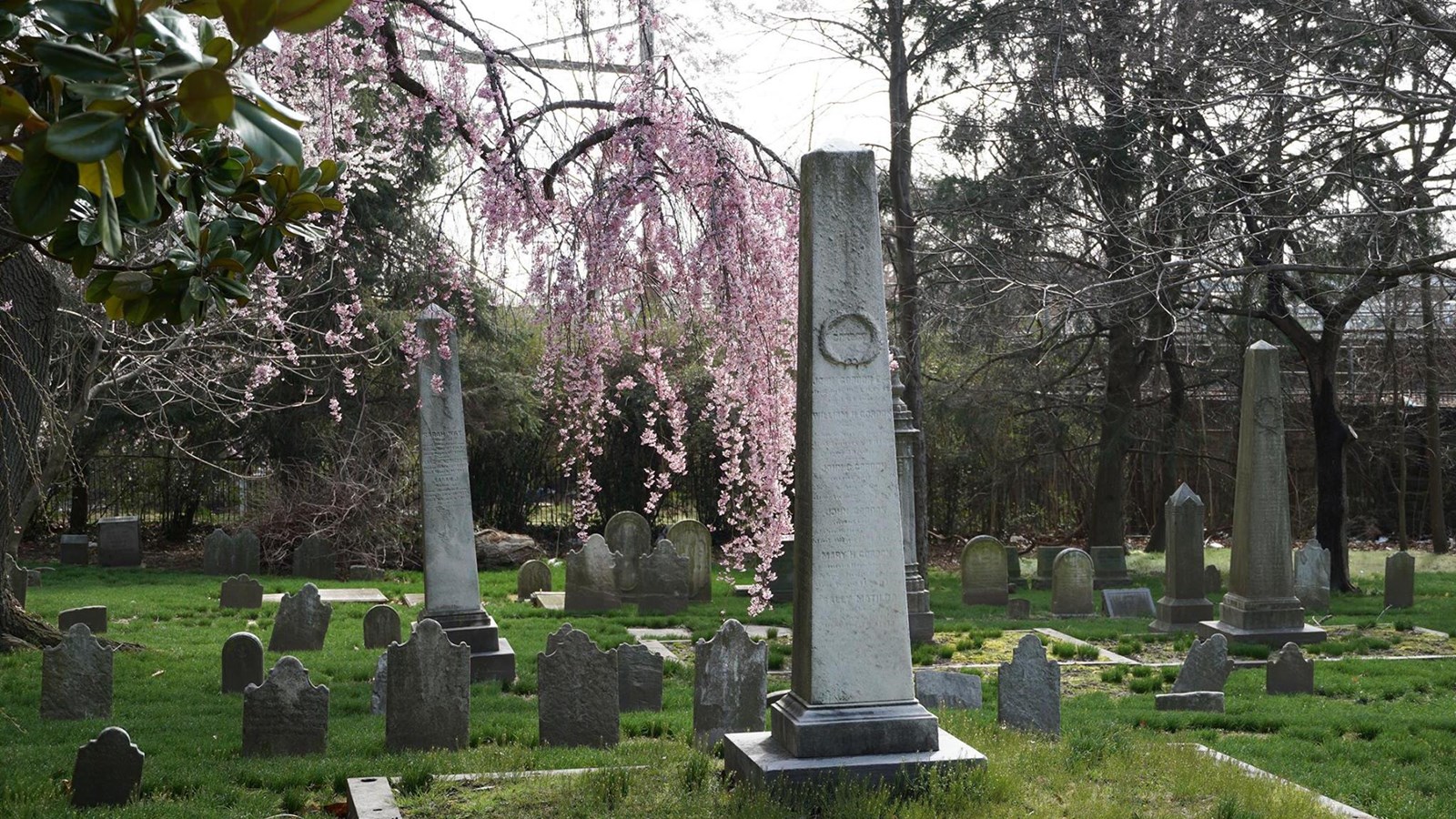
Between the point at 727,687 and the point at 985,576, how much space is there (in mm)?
9512

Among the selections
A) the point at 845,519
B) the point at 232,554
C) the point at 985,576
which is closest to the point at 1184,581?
the point at 985,576

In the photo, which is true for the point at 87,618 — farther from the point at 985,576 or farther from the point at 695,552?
the point at 985,576

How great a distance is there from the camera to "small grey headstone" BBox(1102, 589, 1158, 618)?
15.2 meters

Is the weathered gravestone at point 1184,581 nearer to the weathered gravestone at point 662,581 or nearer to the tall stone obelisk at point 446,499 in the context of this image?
the weathered gravestone at point 662,581

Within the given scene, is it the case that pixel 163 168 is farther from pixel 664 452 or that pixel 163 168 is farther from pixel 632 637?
pixel 632 637

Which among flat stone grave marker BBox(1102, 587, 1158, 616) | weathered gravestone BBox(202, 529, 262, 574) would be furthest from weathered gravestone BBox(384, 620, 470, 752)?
weathered gravestone BBox(202, 529, 262, 574)

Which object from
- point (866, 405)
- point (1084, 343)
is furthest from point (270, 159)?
point (1084, 343)

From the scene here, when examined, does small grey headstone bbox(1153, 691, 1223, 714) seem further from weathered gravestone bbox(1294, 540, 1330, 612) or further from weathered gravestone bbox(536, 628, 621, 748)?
weathered gravestone bbox(1294, 540, 1330, 612)

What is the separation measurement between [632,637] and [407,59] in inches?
248

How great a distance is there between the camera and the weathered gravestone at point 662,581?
1502cm

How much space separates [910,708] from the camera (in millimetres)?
6145

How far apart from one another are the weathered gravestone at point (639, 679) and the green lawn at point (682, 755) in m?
0.26

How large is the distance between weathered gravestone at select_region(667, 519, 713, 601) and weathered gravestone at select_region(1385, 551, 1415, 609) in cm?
856

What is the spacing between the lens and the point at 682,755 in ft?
Answer: 23.1
